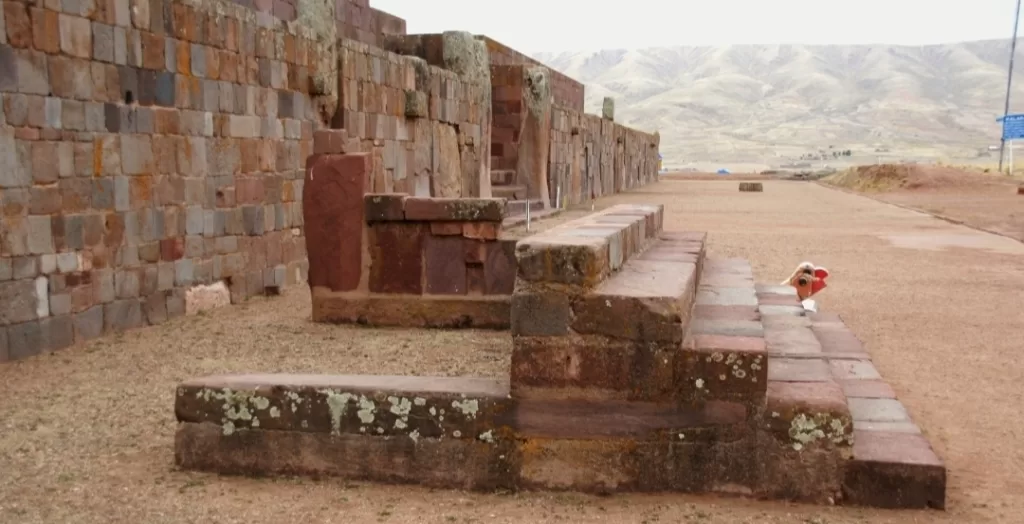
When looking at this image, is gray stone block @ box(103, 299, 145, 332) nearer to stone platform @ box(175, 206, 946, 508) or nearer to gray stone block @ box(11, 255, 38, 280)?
gray stone block @ box(11, 255, 38, 280)

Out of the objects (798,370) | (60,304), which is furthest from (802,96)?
(798,370)

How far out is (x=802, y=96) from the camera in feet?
415

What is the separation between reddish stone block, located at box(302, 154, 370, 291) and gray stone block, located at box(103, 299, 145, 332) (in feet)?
4.82

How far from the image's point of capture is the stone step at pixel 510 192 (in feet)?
63.4

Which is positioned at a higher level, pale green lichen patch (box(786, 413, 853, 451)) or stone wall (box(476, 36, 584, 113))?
stone wall (box(476, 36, 584, 113))

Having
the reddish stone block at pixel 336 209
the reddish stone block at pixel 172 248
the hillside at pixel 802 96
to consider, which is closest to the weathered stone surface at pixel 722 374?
the reddish stone block at pixel 336 209

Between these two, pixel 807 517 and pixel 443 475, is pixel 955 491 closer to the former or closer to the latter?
pixel 807 517

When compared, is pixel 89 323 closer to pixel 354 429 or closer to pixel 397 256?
pixel 397 256

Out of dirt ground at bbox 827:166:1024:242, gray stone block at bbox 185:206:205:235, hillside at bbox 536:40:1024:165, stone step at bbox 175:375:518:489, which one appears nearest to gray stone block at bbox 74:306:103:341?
gray stone block at bbox 185:206:205:235

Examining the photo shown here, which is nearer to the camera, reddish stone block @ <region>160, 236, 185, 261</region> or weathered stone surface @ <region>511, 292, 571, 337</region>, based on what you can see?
weathered stone surface @ <region>511, 292, 571, 337</region>

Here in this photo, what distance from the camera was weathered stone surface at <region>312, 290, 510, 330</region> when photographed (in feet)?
25.8

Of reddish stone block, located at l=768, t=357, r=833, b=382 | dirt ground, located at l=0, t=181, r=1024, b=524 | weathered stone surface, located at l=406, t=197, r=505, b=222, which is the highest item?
weathered stone surface, located at l=406, t=197, r=505, b=222

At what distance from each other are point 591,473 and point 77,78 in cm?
515

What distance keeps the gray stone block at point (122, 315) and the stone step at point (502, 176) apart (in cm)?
1276
